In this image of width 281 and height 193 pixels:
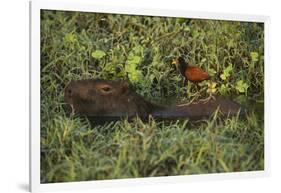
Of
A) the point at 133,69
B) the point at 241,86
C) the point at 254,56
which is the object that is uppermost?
the point at 254,56

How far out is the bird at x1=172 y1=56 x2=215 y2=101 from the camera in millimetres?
3619

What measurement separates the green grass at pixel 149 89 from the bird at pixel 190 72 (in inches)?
1.5

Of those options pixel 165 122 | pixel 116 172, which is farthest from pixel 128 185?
pixel 165 122

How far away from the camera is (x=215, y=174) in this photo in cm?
369

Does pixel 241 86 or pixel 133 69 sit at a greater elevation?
pixel 133 69

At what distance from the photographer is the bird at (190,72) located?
3.62m

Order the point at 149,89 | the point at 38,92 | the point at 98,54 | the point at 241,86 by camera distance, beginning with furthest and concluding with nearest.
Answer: the point at 241,86, the point at 149,89, the point at 98,54, the point at 38,92

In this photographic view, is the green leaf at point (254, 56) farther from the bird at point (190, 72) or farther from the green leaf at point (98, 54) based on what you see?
the green leaf at point (98, 54)

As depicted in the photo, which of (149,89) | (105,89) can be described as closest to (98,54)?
(105,89)

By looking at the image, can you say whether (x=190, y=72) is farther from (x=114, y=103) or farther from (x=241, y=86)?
(x=114, y=103)

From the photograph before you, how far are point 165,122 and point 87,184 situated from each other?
24.6 inches

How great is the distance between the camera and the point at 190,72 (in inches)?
144

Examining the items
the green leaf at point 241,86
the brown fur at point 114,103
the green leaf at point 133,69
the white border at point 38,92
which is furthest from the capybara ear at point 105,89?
the green leaf at point 241,86

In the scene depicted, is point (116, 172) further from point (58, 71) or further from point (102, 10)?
point (102, 10)
